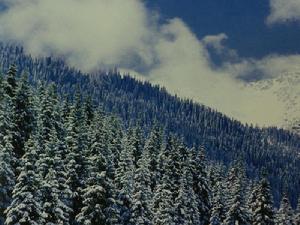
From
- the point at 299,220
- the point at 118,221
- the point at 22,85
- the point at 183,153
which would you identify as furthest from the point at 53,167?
the point at 299,220

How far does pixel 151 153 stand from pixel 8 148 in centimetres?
3221

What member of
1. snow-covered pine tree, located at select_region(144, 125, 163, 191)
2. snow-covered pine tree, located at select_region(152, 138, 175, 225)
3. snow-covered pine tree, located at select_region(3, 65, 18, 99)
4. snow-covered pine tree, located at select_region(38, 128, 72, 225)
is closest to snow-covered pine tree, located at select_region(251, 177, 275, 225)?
snow-covered pine tree, located at select_region(152, 138, 175, 225)

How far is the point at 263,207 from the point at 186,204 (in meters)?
11.1

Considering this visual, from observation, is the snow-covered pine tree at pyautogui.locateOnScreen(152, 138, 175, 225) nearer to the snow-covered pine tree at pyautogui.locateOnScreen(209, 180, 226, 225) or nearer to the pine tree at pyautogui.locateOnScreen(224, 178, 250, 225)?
the pine tree at pyautogui.locateOnScreen(224, 178, 250, 225)

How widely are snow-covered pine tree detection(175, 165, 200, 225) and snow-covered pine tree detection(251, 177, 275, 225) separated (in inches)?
300

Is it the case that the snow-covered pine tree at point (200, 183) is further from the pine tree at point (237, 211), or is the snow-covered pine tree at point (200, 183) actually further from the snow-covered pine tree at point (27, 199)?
the snow-covered pine tree at point (27, 199)

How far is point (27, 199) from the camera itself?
35.1m

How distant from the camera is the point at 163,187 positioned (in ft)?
180

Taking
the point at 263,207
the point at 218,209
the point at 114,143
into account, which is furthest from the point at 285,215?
the point at 114,143

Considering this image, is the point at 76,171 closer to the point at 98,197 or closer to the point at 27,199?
the point at 98,197

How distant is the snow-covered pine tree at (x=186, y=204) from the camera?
58.2 metres

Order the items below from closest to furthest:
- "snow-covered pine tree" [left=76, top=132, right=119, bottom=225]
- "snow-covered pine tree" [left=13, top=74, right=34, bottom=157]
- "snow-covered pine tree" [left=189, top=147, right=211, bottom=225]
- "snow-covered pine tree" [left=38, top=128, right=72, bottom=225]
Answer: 1. "snow-covered pine tree" [left=38, top=128, right=72, bottom=225]
2. "snow-covered pine tree" [left=76, top=132, right=119, bottom=225]
3. "snow-covered pine tree" [left=13, top=74, right=34, bottom=157]
4. "snow-covered pine tree" [left=189, top=147, right=211, bottom=225]

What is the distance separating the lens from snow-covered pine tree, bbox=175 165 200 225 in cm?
5816

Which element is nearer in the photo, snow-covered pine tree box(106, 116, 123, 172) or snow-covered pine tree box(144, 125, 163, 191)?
snow-covered pine tree box(106, 116, 123, 172)
